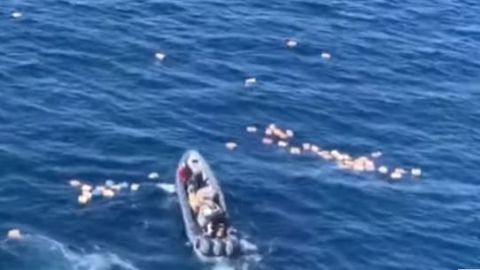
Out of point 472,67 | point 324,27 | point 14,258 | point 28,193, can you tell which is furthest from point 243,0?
point 14,258

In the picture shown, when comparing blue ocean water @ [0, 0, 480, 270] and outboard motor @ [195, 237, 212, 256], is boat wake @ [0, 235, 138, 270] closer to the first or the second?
blue ocean water @ [0, 0, 480, 270]

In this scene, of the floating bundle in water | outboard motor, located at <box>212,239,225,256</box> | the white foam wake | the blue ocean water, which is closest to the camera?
outboard motor, located at <box>212,239,225,256</box>

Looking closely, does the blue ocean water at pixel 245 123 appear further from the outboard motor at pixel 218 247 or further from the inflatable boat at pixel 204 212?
the outboard motor at pixel 218 247

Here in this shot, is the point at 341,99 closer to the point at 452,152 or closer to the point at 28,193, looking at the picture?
the point at 452,152

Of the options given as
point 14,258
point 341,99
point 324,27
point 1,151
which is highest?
point 324,27

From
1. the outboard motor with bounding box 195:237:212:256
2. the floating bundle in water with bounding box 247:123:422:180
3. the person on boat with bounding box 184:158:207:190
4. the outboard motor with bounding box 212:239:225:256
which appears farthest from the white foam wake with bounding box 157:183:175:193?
the floating bundle in water with bounding box 247:123:422:180
